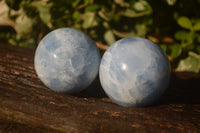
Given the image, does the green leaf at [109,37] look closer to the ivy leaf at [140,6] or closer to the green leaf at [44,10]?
the ivy leaf at [140,6]

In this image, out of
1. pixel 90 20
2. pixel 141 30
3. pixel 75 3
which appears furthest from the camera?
pixel 141 30

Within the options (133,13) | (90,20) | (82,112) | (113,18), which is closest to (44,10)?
(90,20)

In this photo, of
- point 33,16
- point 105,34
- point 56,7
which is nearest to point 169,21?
point 105,34

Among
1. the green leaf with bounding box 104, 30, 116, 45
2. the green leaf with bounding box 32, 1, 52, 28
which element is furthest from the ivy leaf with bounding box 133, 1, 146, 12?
the green leaf with bounding box 32, 1, 52, 28

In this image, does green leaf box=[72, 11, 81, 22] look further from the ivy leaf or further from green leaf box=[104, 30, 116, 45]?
the ivy leaf

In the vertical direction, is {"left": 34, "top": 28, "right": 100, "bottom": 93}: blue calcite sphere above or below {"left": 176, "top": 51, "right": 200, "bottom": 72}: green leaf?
above

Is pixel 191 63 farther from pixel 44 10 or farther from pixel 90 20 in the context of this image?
pixel 44 10
